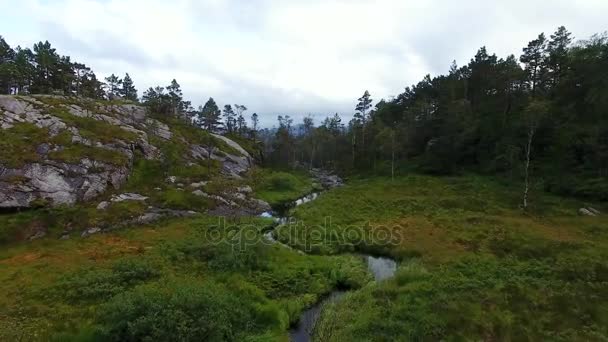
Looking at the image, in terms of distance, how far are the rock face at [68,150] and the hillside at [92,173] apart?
0.10 metres

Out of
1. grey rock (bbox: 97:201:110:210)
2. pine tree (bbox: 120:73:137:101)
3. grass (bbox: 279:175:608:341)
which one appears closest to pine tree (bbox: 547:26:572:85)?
grass (bbox: 279:175:608:341)

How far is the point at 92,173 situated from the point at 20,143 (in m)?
11.0

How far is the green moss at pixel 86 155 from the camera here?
4775cm

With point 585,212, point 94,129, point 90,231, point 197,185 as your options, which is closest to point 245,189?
point 197,185

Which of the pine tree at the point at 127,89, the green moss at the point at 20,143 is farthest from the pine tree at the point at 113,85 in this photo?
the green moss at the point at 20,143

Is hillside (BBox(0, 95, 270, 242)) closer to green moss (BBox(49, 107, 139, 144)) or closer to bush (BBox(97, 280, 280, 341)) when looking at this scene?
green moss (BBox(49, 107, 139, 144))

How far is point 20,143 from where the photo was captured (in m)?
47.8

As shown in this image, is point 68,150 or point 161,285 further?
point 68,150

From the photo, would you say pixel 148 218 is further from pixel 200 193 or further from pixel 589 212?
pixel 589 212

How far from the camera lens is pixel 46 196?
4088 centimetres

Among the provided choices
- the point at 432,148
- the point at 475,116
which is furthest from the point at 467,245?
the point at 475,116

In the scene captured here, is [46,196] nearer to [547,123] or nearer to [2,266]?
[2,266]

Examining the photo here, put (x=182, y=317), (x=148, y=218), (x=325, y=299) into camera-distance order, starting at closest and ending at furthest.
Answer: (x=182, y=317) < (x=325, y=299) < (x=148, y=218)

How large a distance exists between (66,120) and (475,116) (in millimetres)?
79774
